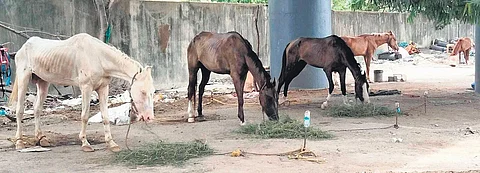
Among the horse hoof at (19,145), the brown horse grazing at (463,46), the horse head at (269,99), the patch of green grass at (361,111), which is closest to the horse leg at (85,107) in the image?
the horse hoof at (19,145)

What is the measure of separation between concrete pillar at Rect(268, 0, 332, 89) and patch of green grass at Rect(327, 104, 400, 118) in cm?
525

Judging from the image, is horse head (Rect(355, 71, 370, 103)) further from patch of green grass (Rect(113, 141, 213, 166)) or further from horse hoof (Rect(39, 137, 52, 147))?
horse hoof (Rect(39, 137, 52, 147))

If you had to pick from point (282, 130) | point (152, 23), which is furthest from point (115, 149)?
point (152, 23)

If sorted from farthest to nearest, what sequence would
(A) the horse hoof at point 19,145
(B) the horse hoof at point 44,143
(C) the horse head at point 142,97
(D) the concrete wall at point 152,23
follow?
(D) the concrete wall at point 152,23
(B) the horse hoof at point 44,143
(A) the horse hoof at point 19,145
(C) the horse head at point 142,97

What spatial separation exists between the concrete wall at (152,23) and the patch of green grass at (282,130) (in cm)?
666

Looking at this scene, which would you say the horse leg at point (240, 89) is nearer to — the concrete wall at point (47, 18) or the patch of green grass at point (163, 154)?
the patch of green grass at point (163, 154)

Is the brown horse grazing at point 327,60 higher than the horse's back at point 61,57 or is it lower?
lower

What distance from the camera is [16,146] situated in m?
7.89

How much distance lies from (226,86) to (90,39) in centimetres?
1029

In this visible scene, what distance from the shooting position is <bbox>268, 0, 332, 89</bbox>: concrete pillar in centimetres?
1600

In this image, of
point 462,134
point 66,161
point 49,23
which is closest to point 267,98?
point 462,134

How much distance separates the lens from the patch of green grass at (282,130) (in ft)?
27.6

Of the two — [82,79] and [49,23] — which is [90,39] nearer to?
[82,79]

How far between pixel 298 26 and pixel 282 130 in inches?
308
